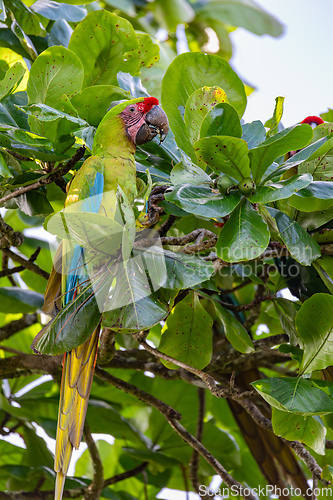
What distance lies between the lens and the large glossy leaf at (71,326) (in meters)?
0.52

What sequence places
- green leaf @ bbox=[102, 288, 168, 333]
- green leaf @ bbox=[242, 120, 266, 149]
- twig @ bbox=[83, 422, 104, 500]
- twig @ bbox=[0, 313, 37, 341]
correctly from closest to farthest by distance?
green leaf @ bbox=[102, 288, 168, 333], green leaf @ bbox=[242, 120, 266, 149], twig @ bbox=[83, 422, 104, 500], twig @ bbox=[0, 313, 37, 341]

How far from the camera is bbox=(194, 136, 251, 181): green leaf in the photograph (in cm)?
48

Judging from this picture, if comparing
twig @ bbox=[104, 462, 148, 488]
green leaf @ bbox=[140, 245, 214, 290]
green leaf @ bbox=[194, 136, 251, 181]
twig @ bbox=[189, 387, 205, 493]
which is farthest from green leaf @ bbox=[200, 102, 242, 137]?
twig @ bbox=[104, 462, 148, 488]

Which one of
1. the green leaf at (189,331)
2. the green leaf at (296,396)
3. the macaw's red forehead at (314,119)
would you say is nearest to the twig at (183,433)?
the green leaf at (189,331)

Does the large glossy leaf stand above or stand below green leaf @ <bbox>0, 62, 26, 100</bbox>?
below

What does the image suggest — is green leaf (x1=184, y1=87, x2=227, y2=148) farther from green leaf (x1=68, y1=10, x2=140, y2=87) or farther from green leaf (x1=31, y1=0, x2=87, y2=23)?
green leaf (x1=31, y1=0, x2=87, y2=23)

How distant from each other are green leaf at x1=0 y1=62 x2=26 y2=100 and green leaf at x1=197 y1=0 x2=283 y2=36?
3.64 ft

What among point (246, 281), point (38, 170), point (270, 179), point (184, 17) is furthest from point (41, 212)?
point (184, 17)

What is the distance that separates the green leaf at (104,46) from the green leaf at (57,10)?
0.46 feet

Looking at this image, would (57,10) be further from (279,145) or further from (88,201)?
(279,145)

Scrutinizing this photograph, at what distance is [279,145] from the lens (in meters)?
0.48

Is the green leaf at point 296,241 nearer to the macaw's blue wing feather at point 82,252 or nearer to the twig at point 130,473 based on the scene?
the macaw's blue wing feather at point 82,252

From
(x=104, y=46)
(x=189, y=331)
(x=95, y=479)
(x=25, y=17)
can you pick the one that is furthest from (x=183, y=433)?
(x=25, y=17)

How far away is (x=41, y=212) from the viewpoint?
0.70 m
